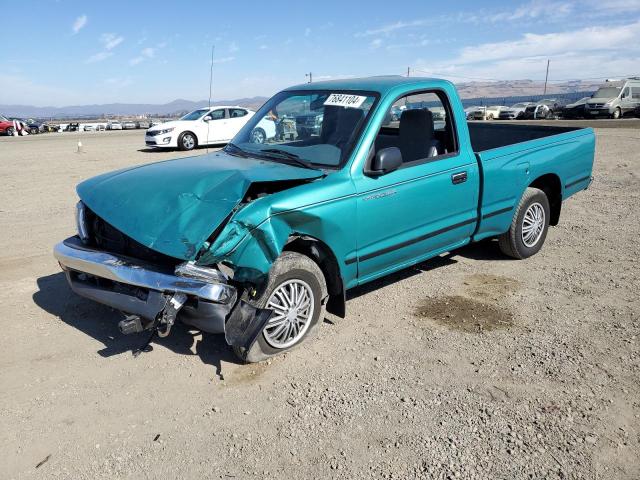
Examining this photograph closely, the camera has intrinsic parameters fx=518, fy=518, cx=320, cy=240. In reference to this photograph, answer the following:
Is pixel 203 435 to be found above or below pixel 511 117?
below

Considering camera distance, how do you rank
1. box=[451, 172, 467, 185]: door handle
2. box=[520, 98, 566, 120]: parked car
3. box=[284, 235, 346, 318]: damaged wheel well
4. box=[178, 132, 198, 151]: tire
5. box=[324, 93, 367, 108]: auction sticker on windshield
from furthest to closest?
box=[520, 98, 566, 120]: parked car, box=[178, 132, 198, 151]: tire, box=[451, 172, 467, 185]: door handle, box=[324, 93, 367, 108]: auction sticker on windshield, box=[284, 235, 346, 318]: damaged wheel well

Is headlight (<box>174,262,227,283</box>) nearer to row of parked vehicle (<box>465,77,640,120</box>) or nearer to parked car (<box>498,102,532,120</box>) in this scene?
Answer: row of parked vehicle (<box>465,77,640,120</box>)

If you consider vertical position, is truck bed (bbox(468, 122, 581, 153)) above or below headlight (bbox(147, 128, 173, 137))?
below

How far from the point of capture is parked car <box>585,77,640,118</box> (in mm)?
29453

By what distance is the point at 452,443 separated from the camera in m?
2.92

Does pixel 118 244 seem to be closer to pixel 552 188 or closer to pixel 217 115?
pixel 552 188

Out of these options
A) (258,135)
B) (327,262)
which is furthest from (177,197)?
(258,135)

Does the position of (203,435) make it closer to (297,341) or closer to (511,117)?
(297,341)

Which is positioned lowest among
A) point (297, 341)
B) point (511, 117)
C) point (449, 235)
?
point (297, 341)

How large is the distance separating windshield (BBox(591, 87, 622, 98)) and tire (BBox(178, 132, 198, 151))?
25212 mm

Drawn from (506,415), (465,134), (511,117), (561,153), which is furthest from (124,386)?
(511,117)

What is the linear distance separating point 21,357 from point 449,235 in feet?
12.2

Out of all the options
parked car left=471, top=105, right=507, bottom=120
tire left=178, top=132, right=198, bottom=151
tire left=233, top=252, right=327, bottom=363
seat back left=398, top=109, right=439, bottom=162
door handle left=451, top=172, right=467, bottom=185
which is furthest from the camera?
parked car left=471, top=105, right=507, bottom=120

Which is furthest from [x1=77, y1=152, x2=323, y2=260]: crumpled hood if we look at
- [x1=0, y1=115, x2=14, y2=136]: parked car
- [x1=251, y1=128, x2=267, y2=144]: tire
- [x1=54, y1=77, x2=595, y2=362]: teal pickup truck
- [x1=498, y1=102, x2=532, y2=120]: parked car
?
[x1=498, y1=102, x2=532, y2=120]: parked car
